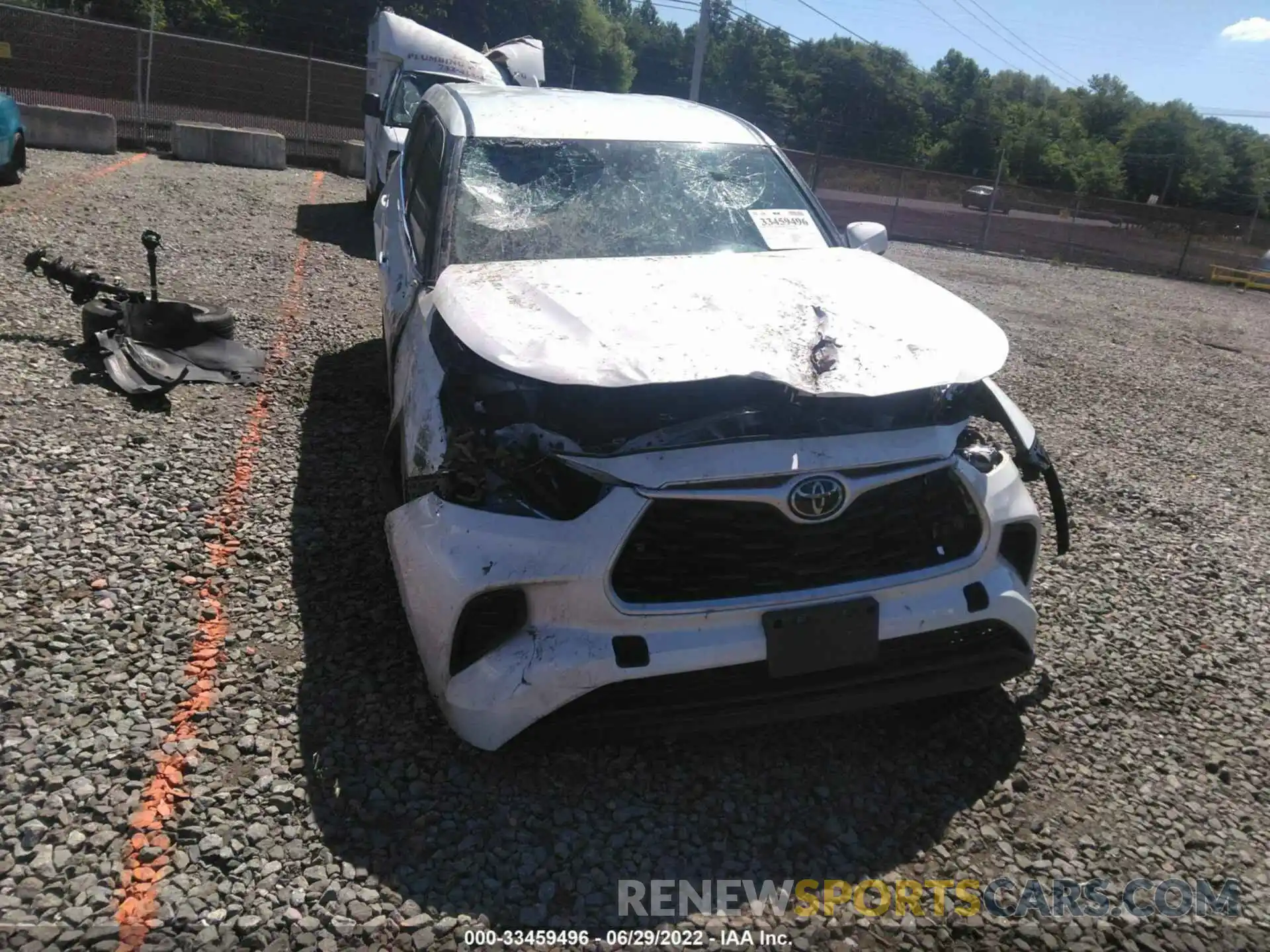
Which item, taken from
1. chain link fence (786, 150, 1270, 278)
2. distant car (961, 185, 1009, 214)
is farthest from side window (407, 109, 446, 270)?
distant car (961, 185, 1009, 214)

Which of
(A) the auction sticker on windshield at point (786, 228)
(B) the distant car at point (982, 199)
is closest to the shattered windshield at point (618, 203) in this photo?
(A) the auction sticker on windshield at point (786, 228)

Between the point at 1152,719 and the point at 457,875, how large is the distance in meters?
2.52

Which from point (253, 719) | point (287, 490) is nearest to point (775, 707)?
point (253, 719)

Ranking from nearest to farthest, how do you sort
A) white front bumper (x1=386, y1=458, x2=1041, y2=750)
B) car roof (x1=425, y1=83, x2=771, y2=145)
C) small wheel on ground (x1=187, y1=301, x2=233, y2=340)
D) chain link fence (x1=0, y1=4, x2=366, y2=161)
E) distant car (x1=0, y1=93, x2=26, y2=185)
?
white front bumper (x1=386, y1=458, x2=1041, y2=750)
car roof (x1=425, y1=83, x2=771, y2=145)
small wheel on ground (x1=187, y1=301, x2=233, y2=340)
distant car (x1=0, y1=93, x2=26, y2=185)
chain link fence (x1=0, y1=4, x2=366, y2=161)

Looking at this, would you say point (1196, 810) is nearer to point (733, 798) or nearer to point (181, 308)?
point (733, 798)

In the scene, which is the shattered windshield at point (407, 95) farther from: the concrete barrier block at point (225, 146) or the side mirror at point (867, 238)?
the side mirror at point (867, 238)

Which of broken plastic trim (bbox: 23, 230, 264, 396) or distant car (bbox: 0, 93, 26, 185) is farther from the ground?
distant car (bbox: 0, 93, 26, 185)

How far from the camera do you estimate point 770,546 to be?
2756 millimetres

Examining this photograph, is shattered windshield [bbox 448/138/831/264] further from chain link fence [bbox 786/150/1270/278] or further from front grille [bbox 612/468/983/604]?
chain link fence [bbox 786/150/1270/278]

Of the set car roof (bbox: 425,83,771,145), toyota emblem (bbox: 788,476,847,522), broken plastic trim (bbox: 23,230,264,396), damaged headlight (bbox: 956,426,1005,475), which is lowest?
broken plastic trim (bbox: 23,230,264,396)

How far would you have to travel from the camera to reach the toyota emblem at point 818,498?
271 cm

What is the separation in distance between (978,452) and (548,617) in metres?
1.52

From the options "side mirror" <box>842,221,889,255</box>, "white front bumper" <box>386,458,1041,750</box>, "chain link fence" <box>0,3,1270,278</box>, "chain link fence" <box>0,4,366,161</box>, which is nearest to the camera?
"white front bumper" <box>386,458,1041,750</box>

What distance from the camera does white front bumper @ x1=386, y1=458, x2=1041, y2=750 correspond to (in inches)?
102
